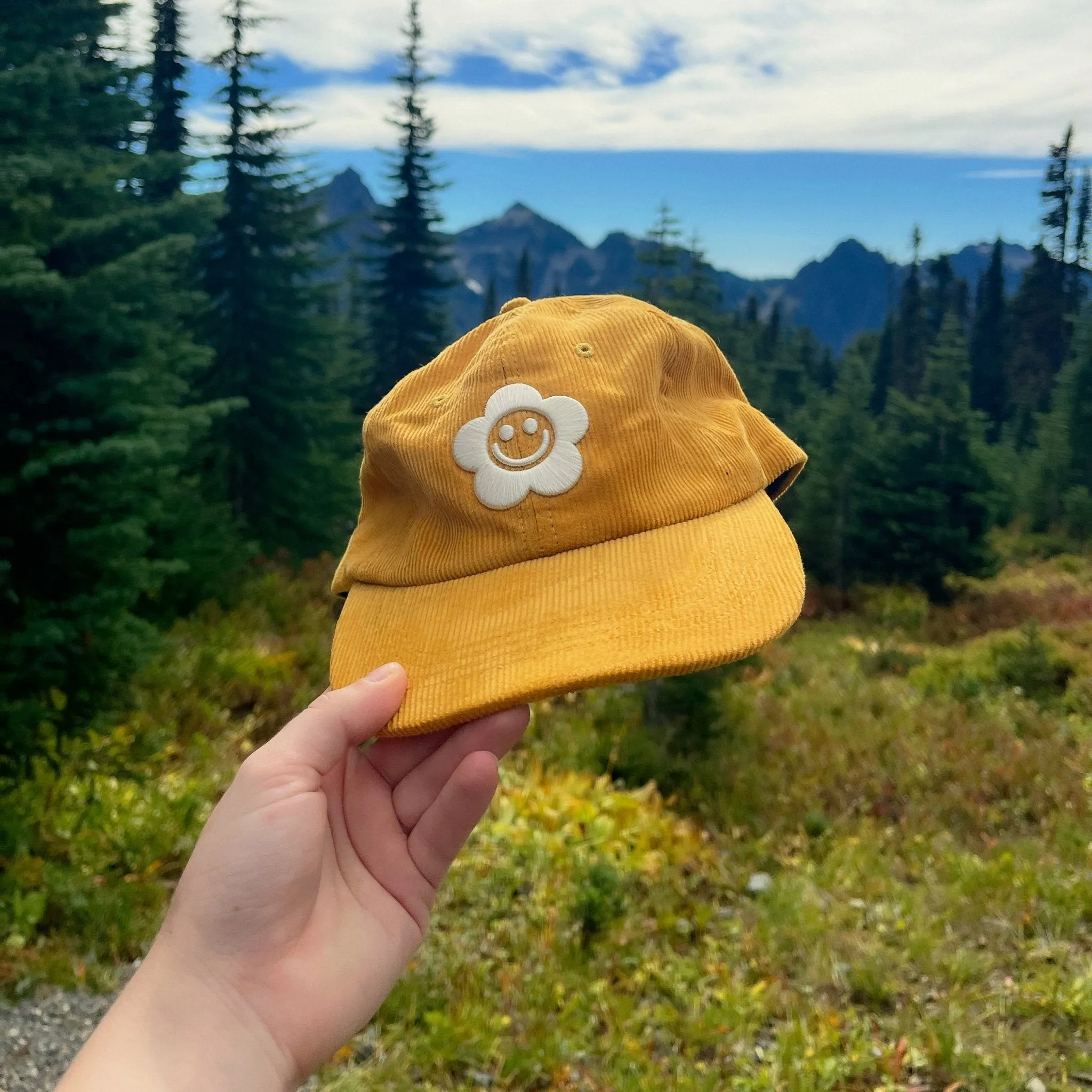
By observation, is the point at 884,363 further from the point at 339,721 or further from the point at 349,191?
the point at 349,191

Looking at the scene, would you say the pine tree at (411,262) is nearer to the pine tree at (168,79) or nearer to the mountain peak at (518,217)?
the pine tree at (168,79)

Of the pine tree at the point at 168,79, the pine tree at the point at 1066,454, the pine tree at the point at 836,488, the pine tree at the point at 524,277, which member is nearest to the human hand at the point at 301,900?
the pine tree at the point at 168,79

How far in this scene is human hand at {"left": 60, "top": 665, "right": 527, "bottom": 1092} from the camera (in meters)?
1.61

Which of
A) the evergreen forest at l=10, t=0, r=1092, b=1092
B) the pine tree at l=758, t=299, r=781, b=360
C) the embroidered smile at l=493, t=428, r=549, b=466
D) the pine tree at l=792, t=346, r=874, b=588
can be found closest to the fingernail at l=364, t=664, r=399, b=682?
the embroidered smile at l=493, t=428, r=549, b=466

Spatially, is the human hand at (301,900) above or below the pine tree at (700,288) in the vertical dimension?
below

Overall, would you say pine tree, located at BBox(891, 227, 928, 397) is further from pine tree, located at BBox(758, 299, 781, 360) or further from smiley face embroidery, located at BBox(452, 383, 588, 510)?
smiley face embroidery, located at BBox(452, 383, 588, 510)

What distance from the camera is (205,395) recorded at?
12812 mm

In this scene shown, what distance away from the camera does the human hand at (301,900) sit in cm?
161

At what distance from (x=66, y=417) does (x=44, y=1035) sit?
11.0 feet

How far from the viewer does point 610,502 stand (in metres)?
1.74

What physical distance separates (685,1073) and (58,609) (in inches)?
170

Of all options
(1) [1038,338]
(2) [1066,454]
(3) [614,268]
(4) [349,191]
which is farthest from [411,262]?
(4) [349,191]

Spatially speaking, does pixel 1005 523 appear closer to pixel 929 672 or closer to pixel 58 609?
pixel 929 672

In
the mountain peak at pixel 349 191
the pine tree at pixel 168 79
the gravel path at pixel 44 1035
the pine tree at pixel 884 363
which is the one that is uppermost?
the mountain peak at pixel 349 191
